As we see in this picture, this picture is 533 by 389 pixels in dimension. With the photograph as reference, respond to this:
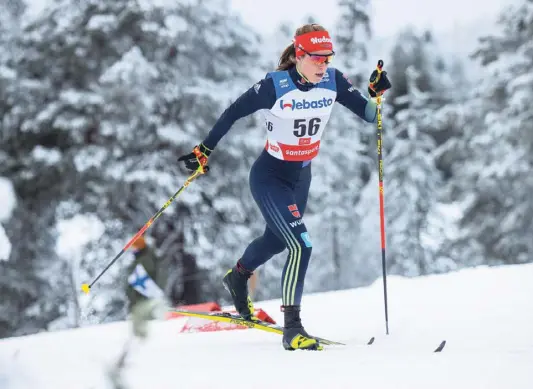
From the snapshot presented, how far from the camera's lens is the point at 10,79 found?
14836 millimetres

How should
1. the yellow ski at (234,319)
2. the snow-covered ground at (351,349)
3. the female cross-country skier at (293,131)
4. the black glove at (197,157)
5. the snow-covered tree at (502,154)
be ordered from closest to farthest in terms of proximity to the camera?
the snow-covered ground at (351,349) → the female cross-country skier at (293,131) → the black glove at (197,157) → the yellow ski at (234,319) → the snow-covered tree at (502,154)

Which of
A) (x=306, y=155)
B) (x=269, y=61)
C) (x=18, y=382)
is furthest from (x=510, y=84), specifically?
A: (x=18, y=382)

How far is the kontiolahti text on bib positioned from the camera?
4.21 metres

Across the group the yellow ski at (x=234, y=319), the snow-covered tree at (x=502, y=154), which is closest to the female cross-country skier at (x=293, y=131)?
the yellow ski at (x=234, y=319)

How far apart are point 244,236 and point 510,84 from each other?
8.42 meters

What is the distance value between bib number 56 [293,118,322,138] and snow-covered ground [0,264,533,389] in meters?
1.50

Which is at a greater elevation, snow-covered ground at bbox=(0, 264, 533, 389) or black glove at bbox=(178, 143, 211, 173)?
black glove at bbox=(178, 143, 211, 173)

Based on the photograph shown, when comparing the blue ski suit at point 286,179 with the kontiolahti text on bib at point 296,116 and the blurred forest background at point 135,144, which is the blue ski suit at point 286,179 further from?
the blurred forest background at point 135,144

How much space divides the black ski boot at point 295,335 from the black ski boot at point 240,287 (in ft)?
3.38

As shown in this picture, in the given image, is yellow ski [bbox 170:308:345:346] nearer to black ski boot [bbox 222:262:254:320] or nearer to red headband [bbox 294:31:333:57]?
black ski boot [bbox 222:262:254:320]

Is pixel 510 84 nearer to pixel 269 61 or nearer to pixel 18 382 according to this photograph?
pixel 269 61

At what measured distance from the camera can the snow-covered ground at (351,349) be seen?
233cm

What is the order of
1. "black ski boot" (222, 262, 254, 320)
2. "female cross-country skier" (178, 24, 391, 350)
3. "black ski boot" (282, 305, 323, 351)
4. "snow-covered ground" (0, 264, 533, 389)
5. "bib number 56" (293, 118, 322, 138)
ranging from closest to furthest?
"snow-covered ground" (0, 264, 533, 389), "black ski boot" (282, 305, 323, 351), "female cross-country skier" (178, 24, 391, 350), "bib number 56" (293, 118, 322, 138), "black ski boot" (222, 262, 254, 320)

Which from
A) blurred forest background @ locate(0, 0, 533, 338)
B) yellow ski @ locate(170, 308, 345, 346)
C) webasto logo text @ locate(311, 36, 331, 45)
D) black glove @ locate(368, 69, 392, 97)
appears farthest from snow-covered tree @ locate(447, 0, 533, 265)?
webasto logo text @ locate(311, 36, 331, 45)
